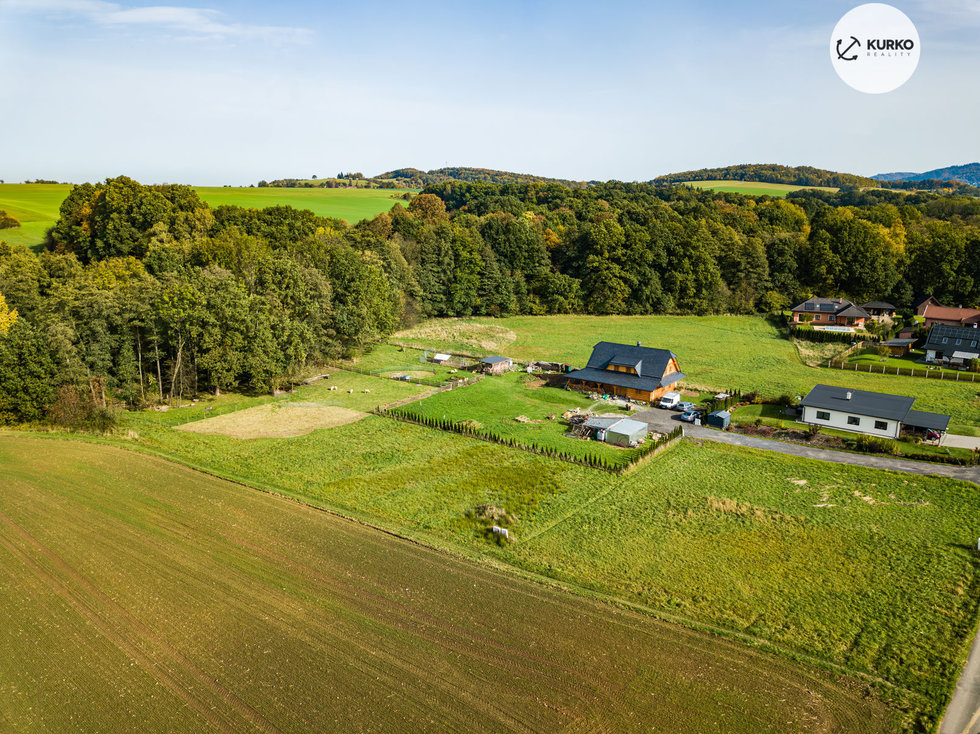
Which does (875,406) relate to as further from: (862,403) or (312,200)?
(312,200)

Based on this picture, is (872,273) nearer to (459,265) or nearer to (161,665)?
(459,265)

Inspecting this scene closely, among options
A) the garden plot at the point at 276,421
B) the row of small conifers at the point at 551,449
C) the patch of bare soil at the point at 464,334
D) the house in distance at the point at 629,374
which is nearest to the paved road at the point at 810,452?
the row of small conifers at the point at 551,449

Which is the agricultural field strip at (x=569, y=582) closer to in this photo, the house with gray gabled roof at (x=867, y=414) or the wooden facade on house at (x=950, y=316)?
the house with gray gabled roof at (x=867, y=414)

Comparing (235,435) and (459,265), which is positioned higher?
(459,265)

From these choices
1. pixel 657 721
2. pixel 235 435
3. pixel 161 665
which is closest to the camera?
pixel 657 721

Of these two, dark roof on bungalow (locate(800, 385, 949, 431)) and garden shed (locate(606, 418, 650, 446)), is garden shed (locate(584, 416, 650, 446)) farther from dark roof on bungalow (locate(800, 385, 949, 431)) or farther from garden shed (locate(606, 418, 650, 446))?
dark roof on bungalow (locate(800, 385, 949, 431))

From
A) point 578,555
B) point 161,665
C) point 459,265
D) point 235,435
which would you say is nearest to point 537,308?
point 459,265
